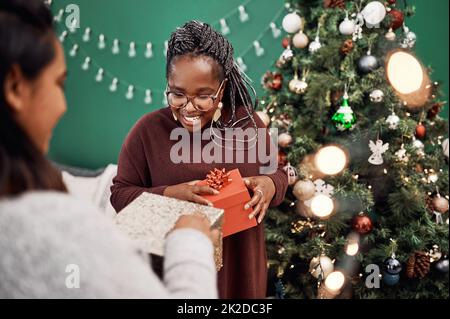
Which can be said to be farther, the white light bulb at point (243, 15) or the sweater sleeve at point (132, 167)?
the white light bulb at point (243, 15)

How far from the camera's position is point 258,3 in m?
2.63

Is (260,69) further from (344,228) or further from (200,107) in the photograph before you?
(200,107)

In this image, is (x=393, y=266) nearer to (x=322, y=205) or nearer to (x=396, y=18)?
(x=322, y=205)

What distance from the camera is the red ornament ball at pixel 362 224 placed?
1984 millimetres

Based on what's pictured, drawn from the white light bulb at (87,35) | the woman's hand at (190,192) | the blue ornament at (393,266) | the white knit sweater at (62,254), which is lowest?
the white knit sweater at (62,254)

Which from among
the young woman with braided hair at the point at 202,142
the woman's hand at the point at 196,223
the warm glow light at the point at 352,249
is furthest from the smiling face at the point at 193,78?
the warm glow light at the point at 352,249

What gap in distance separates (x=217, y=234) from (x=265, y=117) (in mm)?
1168

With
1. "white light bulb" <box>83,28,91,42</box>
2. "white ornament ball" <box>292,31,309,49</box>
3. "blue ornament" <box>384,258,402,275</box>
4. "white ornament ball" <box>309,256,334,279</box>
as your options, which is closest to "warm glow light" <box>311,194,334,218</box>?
"white ornament ball" <box>309,256,334,279</box>

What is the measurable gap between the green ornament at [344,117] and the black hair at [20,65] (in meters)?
1.44

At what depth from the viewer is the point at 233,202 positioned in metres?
1.12

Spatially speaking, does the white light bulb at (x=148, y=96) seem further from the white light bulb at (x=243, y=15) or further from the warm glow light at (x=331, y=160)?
the warm glow light at (x=331, y=160)

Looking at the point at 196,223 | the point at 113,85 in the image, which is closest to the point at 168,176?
the point at 196,223

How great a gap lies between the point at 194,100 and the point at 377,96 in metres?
1.03

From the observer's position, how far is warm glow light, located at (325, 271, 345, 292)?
2012 mm
